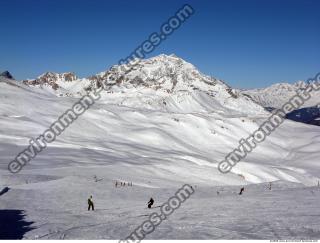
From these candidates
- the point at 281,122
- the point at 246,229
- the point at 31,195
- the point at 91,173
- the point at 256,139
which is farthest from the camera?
the point at 281,122

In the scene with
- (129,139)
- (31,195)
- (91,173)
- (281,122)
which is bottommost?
(31,195)

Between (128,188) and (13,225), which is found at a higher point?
(128,188)

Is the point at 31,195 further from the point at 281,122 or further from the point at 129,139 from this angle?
the point at 281,122

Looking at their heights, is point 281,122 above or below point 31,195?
above

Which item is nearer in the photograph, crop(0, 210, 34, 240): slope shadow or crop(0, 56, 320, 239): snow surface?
crop(0, 210, 34, 240): slope shadow

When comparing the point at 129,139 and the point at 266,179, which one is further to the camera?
the point at 129,139

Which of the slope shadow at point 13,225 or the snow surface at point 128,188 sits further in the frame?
the snow surface at point 128,188

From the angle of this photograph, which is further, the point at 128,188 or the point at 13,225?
the point at 128,188

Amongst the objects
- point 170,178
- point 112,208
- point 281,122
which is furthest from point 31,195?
point 281,122
